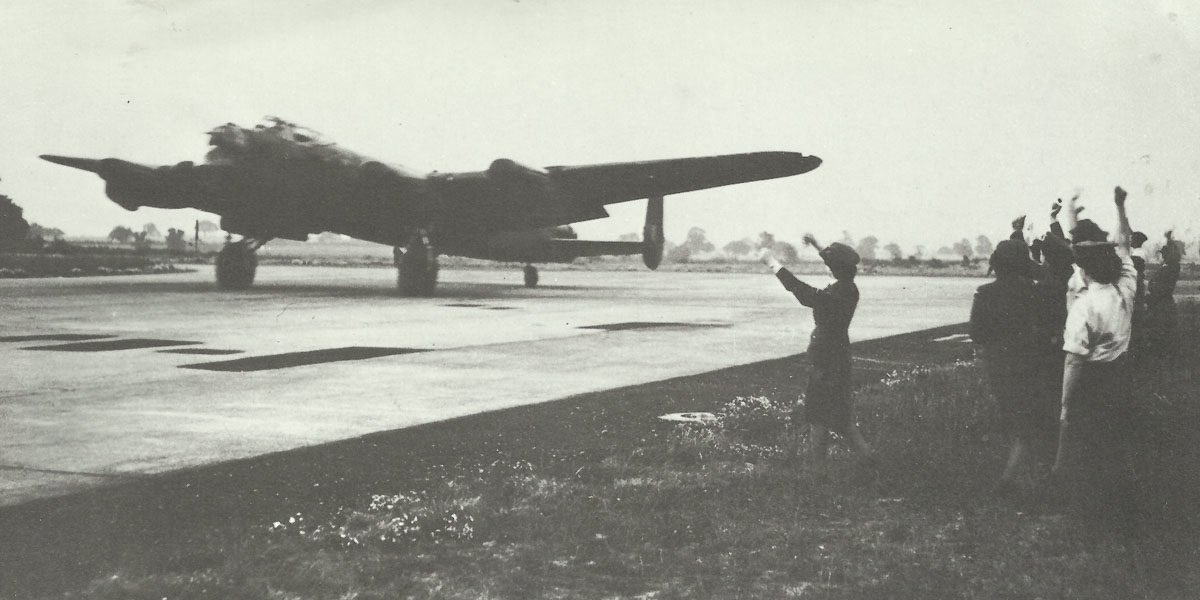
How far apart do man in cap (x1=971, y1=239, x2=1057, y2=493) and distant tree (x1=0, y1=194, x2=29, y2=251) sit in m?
20.2

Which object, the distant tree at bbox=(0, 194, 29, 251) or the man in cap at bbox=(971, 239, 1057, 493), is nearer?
the man in cap at bbox=(971, 239, 1057, 493)

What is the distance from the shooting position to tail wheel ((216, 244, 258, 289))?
81.6 ft

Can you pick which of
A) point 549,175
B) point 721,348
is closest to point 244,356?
point 721,348

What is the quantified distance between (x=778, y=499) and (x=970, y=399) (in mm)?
4140

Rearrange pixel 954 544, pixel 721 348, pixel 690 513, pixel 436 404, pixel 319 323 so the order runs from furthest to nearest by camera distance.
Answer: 1. pixel 319 323
2. pixel 721 348
3. pixel 436 404
4. pixel 690 513
5. pixel 954 544

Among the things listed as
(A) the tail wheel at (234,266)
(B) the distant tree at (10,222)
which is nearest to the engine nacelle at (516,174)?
(A) the tail wheel at (234,266)

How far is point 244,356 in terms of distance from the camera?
11992 mm

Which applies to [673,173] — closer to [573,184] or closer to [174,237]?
[573,184]

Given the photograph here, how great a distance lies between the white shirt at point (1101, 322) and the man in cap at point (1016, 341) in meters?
0.65

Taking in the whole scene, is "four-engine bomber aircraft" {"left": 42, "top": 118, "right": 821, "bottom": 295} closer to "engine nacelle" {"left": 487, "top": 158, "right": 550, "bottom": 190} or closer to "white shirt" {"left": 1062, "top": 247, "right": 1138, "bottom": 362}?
"engine nacelle" {"left": 487, "top": 158, "right": 550, "bottom": 190}

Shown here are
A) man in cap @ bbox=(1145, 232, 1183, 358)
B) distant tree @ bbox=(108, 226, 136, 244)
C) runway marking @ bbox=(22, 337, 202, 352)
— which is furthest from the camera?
distant tree @ bbox=(108, 226, 136, 244)

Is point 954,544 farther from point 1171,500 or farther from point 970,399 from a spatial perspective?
point 970,399

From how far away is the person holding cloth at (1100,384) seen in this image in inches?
199

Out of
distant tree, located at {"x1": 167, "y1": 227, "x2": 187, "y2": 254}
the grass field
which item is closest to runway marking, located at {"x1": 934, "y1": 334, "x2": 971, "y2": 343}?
the grass field
